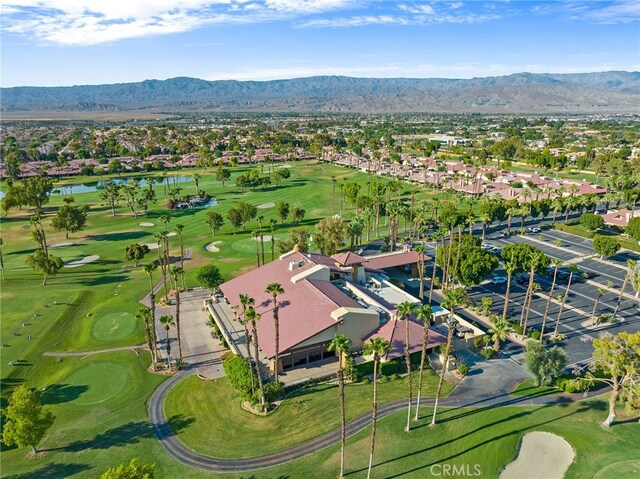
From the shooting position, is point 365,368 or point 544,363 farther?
point 365,368

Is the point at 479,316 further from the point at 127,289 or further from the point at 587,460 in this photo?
the point at 127,289

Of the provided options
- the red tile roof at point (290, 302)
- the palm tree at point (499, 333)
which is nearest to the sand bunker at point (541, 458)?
the palm tree at point (499, 333)

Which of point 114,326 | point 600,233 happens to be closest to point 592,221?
point 600,233

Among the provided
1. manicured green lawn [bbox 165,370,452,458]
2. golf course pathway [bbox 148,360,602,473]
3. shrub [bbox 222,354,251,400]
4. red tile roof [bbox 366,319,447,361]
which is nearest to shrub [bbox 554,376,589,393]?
golf course pathway [bbox 148,360,602,473]

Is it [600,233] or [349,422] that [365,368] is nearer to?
[349,422]

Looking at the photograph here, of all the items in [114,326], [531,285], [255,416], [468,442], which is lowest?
[114,326]
